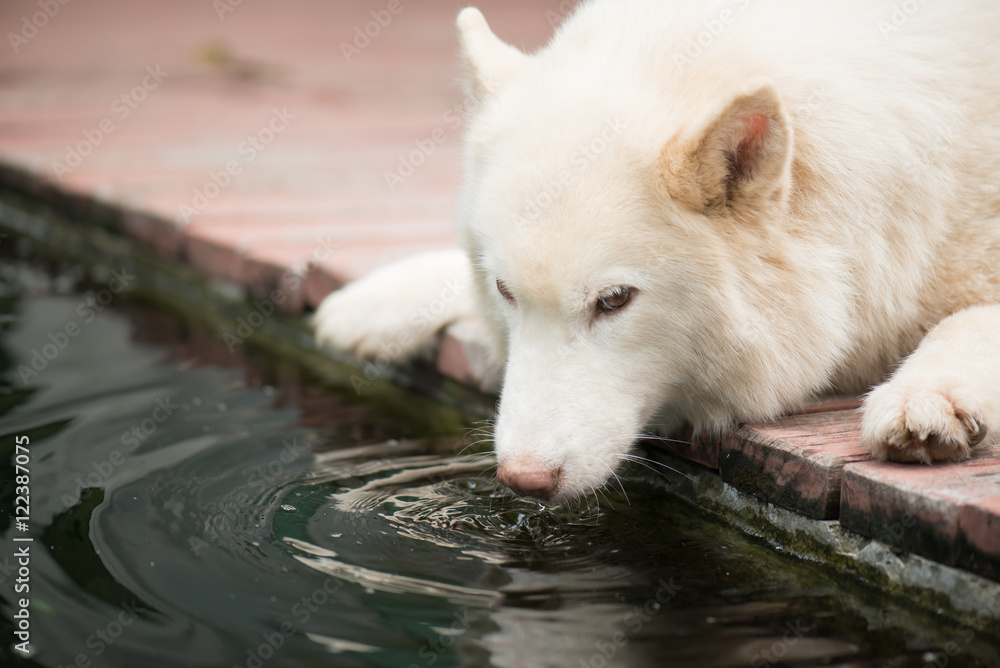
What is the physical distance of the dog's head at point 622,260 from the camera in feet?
8.27

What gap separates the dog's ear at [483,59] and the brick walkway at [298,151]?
1.47 feet

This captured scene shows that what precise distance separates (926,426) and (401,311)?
2092 mm

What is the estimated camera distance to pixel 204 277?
5.41 meters

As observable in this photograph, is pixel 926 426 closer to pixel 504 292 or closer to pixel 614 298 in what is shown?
pixel 614 298

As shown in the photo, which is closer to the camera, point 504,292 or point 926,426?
point 926,426

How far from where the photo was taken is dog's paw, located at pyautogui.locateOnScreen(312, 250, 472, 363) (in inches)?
155

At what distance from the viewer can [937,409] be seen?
239 centimetres

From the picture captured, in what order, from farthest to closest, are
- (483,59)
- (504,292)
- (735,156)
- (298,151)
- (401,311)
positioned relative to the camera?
(298,151) → (401,311) → (483,59) → (504,292) → (735,156)

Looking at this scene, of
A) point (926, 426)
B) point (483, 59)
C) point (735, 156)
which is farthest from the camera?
point (483, 59)

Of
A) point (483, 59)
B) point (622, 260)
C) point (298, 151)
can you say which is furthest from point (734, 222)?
point (298, 151)

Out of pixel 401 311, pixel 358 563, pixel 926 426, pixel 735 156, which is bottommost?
pixel 358 563

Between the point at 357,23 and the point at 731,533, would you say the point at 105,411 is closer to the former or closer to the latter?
the point at 731,533

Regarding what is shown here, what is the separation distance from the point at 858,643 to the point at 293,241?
141 inches

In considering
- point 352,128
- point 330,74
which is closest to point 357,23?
point 330,74
